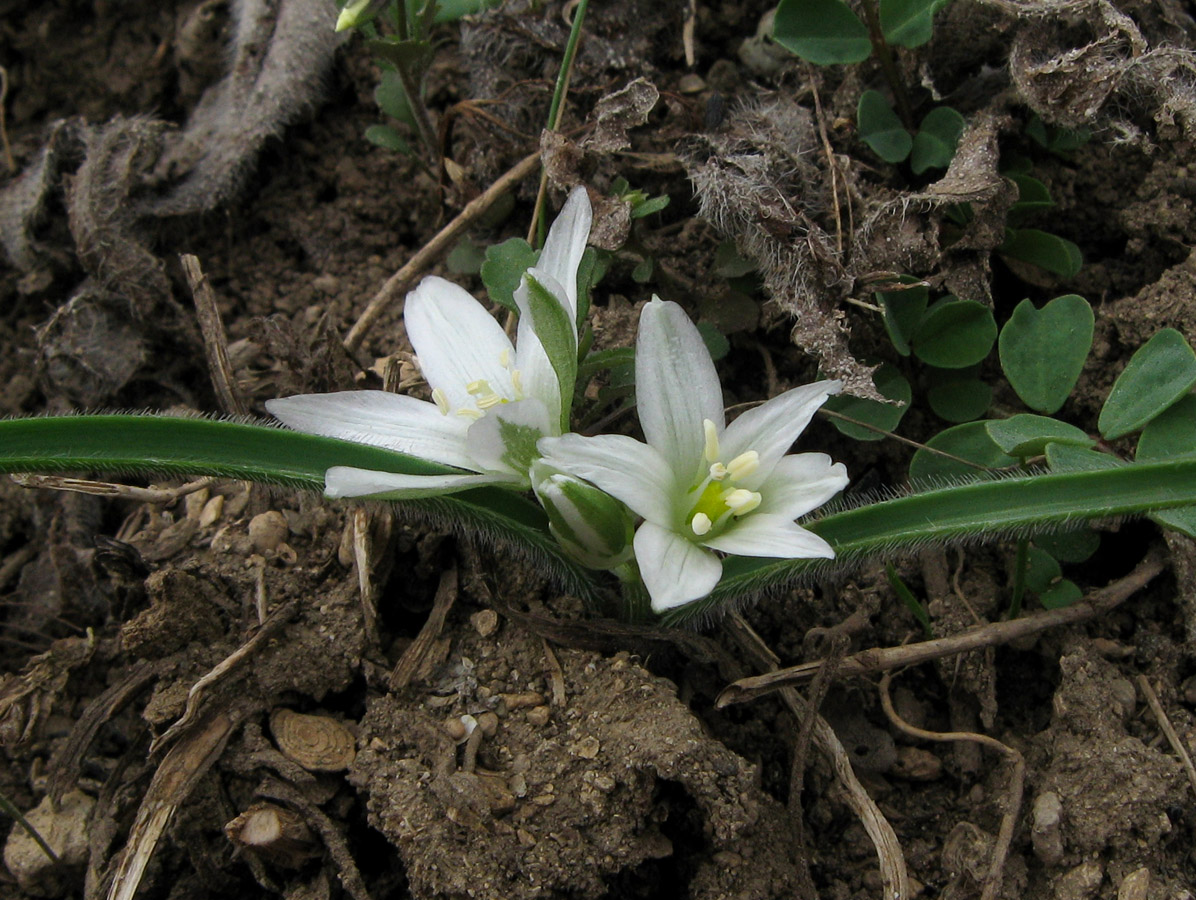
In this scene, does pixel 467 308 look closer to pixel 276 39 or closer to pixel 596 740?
pixel 596 740

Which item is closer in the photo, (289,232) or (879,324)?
(879,324)

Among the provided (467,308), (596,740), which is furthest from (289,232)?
(596,740)

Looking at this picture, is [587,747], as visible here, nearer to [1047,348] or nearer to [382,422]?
[382,422]

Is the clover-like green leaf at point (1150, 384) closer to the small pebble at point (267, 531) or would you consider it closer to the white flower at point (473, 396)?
the white flower at point (473, 396)

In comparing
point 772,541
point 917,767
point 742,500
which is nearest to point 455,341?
point 742,500

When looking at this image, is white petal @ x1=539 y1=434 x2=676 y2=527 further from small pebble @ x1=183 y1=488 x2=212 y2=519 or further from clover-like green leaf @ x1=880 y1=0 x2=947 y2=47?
clover-like green leaf @ x1=880 y1=0 x2=947 y2=47

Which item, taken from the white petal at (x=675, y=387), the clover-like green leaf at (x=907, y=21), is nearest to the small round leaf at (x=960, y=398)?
the white petal at (x=675, y=387)

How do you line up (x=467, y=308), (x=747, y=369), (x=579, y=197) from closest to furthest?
(x=579, y=197) → (x=467, y=308) → (x=747, y=369)
